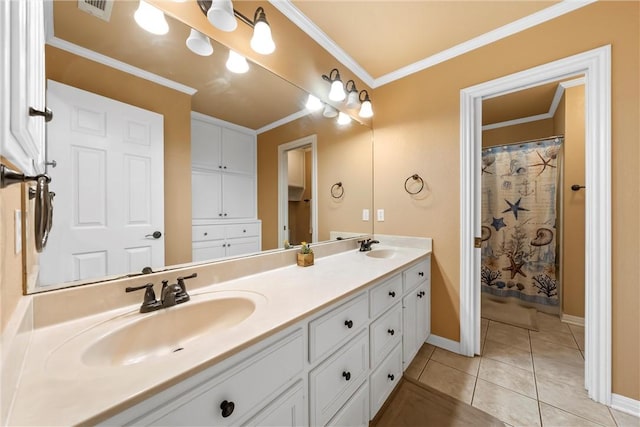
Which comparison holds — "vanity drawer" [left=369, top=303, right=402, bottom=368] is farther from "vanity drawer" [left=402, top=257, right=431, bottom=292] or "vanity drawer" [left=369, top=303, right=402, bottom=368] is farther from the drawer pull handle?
the drawer pull handle

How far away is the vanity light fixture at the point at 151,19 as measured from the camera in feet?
3.21

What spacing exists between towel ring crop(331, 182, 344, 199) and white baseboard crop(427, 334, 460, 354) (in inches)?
56.5

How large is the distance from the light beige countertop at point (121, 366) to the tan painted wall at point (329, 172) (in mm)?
512

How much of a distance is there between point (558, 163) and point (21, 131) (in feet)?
12.0

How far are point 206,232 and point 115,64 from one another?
744 mm

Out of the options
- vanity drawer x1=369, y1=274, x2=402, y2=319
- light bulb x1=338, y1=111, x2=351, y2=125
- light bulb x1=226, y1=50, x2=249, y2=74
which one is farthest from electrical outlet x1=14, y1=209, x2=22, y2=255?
light bulb x1=338, y1=111, x2=351, y2=125

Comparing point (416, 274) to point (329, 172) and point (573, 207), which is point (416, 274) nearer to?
point (329, 172)

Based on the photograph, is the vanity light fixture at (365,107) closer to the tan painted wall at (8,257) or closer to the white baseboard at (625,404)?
the tan painted wall at (8,257)

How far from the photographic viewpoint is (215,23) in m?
1.14

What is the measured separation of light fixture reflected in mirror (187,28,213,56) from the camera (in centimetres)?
112

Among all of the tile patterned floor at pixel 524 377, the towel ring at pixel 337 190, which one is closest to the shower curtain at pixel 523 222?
the tile patterned floor at pixel 524 377

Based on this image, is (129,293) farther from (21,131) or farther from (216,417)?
(21,131)

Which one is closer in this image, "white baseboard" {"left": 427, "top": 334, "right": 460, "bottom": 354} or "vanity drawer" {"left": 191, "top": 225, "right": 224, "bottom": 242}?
"vanity drawer" {"left": 191, "top": 225, "right": 224, "bottom": 242}

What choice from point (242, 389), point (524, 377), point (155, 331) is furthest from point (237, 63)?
point (524, 377)
